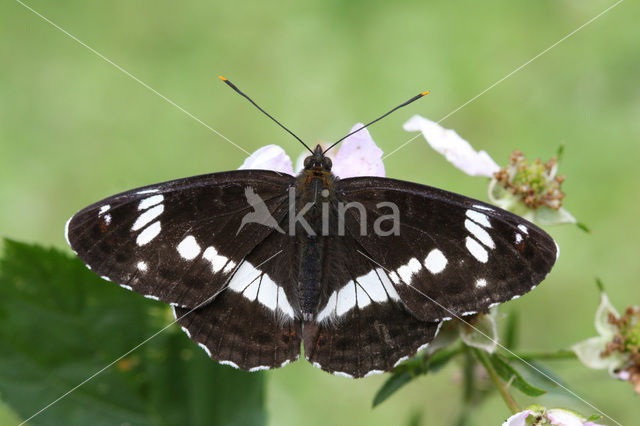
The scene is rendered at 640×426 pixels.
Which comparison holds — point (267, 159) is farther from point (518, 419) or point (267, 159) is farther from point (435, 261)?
point (518, 419)

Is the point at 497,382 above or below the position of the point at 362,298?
below

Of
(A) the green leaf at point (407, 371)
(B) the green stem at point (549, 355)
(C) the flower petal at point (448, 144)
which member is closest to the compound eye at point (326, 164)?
(C) the flower petal at point (448, 144)

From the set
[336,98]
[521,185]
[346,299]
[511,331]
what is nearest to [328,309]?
[346,299]

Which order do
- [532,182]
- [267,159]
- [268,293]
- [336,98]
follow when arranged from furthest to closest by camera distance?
1. [336,98]
2. [532,182]
3. [267,159]
4. [268,293]

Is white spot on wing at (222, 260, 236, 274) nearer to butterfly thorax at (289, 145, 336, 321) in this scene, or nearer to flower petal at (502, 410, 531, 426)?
butterfly thorax at (289, 145, 336, 321)

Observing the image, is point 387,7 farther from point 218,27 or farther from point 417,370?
point 417,370

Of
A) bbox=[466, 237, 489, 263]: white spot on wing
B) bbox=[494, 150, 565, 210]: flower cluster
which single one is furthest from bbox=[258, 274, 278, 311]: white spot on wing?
bbox=[494, 150, 565, 210]: flower cluster

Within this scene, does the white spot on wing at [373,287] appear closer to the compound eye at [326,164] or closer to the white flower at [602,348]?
the compound eye at [326,164]
